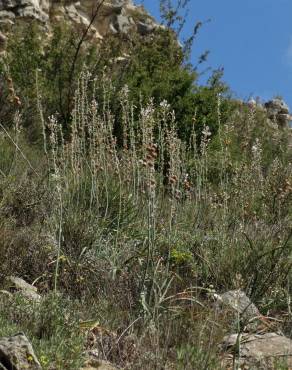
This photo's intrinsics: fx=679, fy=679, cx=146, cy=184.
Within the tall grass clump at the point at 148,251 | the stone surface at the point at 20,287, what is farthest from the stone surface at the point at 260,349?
the stone surface at the point at 20,287

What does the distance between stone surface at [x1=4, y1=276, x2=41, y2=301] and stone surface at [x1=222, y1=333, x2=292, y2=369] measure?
1.26 meters

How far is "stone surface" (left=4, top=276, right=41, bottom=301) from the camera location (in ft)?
13.8

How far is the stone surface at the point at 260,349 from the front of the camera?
3449 millimetres

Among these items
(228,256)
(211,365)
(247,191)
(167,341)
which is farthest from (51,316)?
(247,191)

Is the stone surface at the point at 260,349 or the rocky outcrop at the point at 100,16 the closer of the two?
the stone surface at the point at 260,349

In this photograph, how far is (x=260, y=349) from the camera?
3.66m

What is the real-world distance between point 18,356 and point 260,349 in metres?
1.40

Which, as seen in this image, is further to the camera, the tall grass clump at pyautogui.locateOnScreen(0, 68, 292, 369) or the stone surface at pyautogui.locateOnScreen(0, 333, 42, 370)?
the tall grass clump at pyautogui.locateOnScreen(0, 68, 292, 369)

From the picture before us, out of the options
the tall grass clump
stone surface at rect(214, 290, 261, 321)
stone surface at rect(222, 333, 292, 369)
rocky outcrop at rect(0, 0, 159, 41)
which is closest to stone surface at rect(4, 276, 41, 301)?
the tall grass clump

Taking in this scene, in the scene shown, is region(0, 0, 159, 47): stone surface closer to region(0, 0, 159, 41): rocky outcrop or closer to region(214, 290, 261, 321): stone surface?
region(0, 0, 159, 41): rocky outcrop

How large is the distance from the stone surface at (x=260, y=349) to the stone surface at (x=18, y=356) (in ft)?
3.36

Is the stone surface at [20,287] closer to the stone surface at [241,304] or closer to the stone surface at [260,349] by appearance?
the stone surface at [241,304]

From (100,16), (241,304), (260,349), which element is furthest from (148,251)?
(100,16)

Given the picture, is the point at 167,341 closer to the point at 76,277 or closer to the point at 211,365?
the point at 211,365
